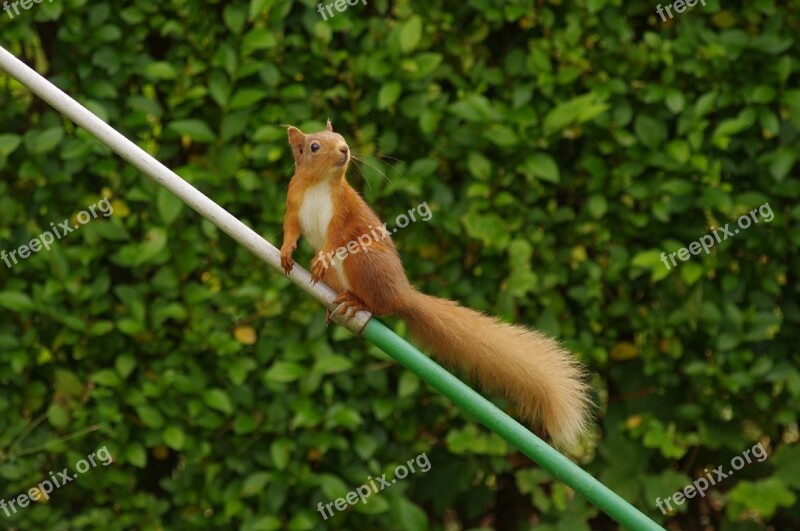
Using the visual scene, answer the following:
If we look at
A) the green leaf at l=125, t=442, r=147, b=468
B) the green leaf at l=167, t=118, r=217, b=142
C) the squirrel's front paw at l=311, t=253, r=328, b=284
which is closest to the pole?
the squirrel's front paw at l=311, t=253, r=328, b=284

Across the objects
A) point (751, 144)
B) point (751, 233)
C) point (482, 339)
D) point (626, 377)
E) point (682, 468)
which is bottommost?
point (682, 468)

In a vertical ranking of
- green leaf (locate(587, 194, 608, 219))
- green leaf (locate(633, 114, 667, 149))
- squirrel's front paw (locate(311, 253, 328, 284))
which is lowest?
green leaf (locate(587, 194, 608, 219))

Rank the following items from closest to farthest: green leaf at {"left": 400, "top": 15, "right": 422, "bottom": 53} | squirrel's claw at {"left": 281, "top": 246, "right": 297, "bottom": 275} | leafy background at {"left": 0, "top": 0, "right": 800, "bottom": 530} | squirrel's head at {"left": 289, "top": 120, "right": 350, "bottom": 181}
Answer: squirrel's claw at {"left": 281, "top": 246, "right": 297, "bottom": 275} < squirrel's head at {"left": 289, "top": 120, "right": 350, "bottom": 181} < green leaf at {"left": 400, "top": 15, "right": 422, "bottom": 53} < leafy background at {"left": 0, "top": 0, "right": 800, "bottom": 530}

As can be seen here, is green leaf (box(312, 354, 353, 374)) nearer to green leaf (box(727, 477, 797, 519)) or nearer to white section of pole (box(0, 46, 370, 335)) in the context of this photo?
green leaf (box(727, 477, 797, 519))

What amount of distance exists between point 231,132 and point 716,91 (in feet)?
5.33

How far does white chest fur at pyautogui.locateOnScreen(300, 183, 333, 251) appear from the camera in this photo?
250 centimetres

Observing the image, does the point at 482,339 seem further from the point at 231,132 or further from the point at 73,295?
the point at 73,295

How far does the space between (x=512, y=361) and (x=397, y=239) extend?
151 cm

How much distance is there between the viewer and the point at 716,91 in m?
3.81

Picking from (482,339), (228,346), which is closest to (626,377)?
(228,346)

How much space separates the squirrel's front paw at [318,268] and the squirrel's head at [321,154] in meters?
0.20

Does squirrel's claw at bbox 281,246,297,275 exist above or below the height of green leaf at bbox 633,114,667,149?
above

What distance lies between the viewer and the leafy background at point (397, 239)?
3.77 metres

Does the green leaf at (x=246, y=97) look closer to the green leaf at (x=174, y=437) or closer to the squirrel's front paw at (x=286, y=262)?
the green leaf at (x=174, y=437)
